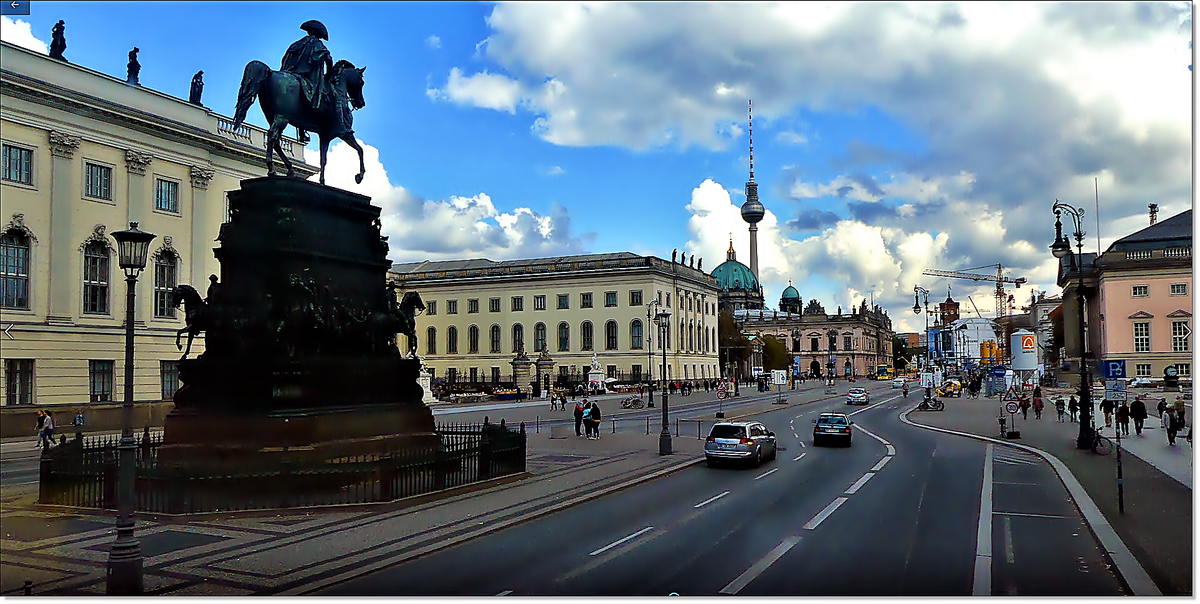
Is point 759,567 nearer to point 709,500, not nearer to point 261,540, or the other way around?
point 709,500

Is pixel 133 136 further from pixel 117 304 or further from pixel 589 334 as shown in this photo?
pixel 589 334

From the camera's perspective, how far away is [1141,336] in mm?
38594

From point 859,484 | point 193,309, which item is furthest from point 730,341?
point 193,309

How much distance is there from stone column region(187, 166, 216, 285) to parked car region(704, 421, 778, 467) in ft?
119

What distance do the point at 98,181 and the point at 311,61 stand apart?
101 ft

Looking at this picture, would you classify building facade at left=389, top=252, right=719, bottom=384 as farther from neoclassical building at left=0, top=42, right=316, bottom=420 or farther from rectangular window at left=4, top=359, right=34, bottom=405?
rectangular window at left=4, top=359, right=34, bottom=405

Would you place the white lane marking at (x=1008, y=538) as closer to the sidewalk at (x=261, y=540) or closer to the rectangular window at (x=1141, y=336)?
the sidewalk at (x=261, y=540)

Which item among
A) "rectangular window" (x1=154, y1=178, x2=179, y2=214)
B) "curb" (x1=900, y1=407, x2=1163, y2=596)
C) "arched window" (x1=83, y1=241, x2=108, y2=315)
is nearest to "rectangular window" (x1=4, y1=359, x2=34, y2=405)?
"arched window" (x1=83, y1=241, x2=108, y2=315)

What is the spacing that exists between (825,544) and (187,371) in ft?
45.2

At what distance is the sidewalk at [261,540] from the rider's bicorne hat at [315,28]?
38.0 ft

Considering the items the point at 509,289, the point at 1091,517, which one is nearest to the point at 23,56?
the point at 1091,517

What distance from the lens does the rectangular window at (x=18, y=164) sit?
41438 millimetres

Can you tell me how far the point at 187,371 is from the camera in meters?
19.2

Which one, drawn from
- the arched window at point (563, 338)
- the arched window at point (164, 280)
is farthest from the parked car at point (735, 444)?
the arched window at point (563, 338)
